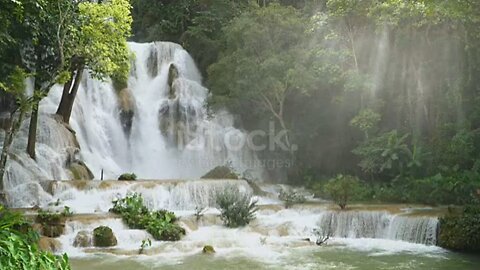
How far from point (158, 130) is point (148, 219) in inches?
447

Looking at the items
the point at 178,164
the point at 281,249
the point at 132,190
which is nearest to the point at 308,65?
the point at 178,164

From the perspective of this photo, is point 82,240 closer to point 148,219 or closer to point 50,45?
point 148,219

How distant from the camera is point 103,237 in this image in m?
11.4

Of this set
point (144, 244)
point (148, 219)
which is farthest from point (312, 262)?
point (148, 219)

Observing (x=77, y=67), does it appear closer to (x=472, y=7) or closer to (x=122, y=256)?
(x=122, y=256)

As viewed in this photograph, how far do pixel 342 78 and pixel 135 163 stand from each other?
980 cm

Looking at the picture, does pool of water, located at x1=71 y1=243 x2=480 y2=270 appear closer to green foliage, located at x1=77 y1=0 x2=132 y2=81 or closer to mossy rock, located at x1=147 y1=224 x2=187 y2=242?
mossy rock, located at x1=147 y1=224 x2=187 y2=242

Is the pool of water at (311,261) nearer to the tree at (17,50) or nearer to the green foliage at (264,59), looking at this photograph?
the tree at (17,50)

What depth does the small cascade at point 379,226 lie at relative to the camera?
11992mm

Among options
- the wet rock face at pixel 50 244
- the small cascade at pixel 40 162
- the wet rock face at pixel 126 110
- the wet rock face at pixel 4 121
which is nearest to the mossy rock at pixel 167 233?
the wet rock face at pixel 50 244

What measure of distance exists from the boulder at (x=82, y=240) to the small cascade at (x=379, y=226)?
555cm

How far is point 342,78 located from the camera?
19.6m

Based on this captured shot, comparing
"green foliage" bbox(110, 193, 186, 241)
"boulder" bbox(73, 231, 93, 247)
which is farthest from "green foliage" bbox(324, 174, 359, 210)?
"boulder" bbox(73, 231, 93, 247)

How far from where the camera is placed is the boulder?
1138cm
